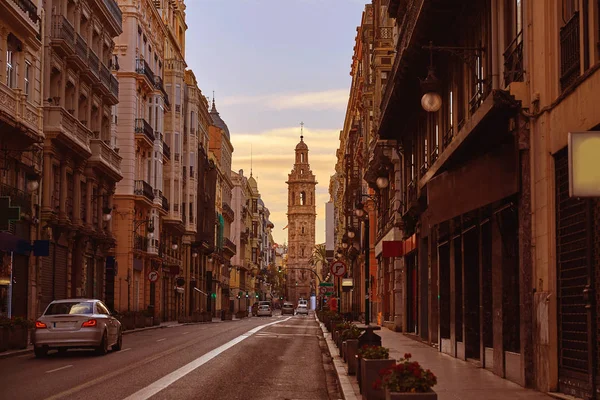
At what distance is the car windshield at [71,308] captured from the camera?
25.7 m

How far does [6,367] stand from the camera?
70.8 ft

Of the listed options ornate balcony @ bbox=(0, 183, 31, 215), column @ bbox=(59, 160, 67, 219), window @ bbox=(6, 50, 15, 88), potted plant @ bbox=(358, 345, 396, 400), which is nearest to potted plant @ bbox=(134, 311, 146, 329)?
column @ bbox=(59, 160, 67, 219)

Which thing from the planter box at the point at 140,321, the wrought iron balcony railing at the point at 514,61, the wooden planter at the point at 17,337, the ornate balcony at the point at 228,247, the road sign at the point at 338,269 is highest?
the ornate balcony at the point at 228,247

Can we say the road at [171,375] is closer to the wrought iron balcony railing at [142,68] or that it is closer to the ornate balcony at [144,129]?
the ornate balcony at [144,129]

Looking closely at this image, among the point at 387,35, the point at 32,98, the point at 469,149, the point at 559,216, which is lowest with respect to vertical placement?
the point at 559,216

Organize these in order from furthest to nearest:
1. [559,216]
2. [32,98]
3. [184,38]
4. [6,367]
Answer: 1. [184,38]
2. [32,98]
3. [6,367]
4. [559,216]

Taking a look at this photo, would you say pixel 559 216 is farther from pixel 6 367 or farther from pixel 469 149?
pixel 6 367

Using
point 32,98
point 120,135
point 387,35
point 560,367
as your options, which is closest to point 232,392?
point 560,367

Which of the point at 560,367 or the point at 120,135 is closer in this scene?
the point at 560,367

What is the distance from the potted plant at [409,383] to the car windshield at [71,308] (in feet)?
55.2

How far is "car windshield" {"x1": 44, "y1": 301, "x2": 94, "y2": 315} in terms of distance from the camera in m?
25.7

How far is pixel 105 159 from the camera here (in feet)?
167

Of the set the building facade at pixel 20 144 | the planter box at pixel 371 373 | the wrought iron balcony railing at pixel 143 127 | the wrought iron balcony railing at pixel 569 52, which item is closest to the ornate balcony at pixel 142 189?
the wrought iron balcony railing at pixel 143 127

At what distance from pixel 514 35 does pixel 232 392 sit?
803cm
